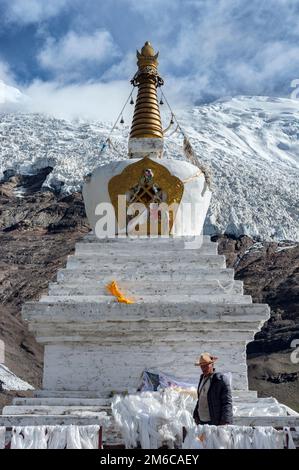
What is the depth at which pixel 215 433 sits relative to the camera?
4043 millimetres

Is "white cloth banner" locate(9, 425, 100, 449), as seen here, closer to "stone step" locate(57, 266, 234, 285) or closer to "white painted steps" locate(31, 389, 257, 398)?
"white painted steps" locate(31, 389, 257, 398)

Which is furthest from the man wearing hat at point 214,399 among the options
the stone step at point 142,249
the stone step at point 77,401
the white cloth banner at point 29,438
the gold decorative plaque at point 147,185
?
the gold decorative plaque at point 147,185

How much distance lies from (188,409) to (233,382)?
1543 mm

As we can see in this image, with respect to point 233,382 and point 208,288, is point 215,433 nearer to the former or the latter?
point 233,382

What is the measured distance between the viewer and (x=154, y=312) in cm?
670

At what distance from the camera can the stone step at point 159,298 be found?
7.09 metres

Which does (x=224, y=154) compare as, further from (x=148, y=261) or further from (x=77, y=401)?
(x=77, y=401)

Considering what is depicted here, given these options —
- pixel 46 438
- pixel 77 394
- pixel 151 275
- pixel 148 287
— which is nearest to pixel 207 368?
pixel 46 438

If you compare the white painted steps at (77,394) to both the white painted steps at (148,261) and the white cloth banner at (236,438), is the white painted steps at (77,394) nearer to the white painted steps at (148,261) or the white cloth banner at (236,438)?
the white painted steps at (148,261)

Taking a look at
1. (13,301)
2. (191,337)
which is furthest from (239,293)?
(13,301)

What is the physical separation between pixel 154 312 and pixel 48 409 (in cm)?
159

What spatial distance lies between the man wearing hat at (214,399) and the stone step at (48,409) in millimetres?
1609

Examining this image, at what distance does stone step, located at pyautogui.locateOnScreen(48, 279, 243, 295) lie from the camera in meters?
7.35

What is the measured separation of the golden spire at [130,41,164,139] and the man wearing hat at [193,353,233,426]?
8083 millimetres
